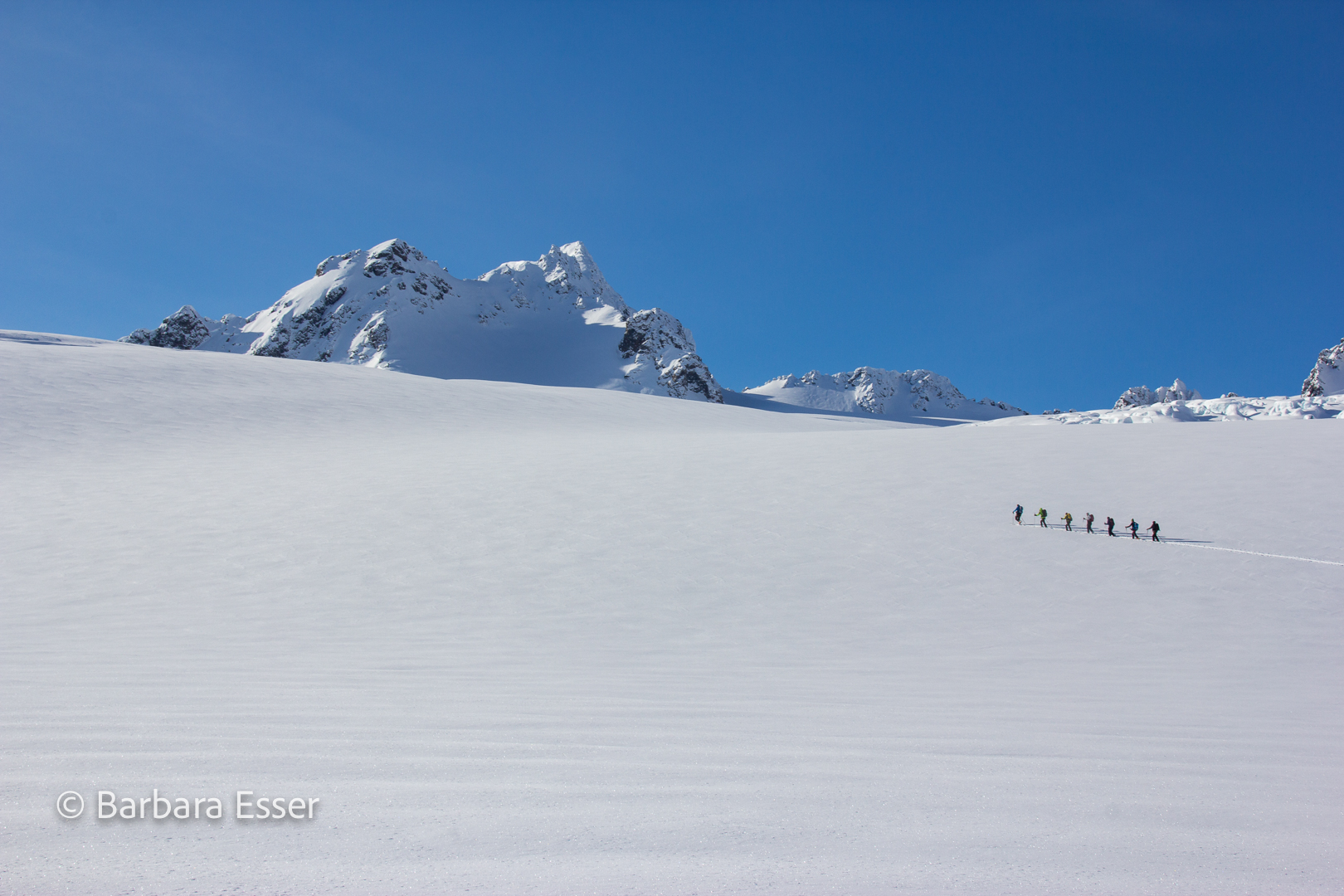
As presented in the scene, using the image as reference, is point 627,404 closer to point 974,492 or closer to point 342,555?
point 974,492

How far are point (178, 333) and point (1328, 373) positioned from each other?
706ft

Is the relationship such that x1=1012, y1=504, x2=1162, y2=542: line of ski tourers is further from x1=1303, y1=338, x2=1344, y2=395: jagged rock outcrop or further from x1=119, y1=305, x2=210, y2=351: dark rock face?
x1=119, y1=305, x2=210, y2=351: dark rock face

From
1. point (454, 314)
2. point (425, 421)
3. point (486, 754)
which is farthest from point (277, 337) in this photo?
point (486, 754)

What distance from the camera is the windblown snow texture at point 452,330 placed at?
13038cm

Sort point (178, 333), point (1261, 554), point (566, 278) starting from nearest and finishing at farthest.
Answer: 1. point (1261, 554)
2. point (178, 333)
3. point (566, 278)

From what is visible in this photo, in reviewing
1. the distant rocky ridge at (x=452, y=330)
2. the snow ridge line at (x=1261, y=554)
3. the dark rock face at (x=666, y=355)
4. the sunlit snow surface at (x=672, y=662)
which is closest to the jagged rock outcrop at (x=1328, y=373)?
the distant rocky ridge at (x=452, y=330)

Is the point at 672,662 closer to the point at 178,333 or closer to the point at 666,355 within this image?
the point at 666,355

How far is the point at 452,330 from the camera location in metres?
141

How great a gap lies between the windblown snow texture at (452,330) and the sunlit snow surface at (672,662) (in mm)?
106709

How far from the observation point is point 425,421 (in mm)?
30172

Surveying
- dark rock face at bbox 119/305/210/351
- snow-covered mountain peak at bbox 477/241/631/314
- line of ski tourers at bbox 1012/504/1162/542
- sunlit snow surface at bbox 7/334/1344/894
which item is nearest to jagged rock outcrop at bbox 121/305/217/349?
dark rock face at bbox 119/305/210/351

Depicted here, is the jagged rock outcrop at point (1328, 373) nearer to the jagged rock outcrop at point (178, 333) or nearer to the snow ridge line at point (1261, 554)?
the snow ridge line at point (1261, 554)

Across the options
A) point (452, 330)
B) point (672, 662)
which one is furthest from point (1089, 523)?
point (452, 330)

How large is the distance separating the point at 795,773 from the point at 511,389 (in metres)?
40.9
